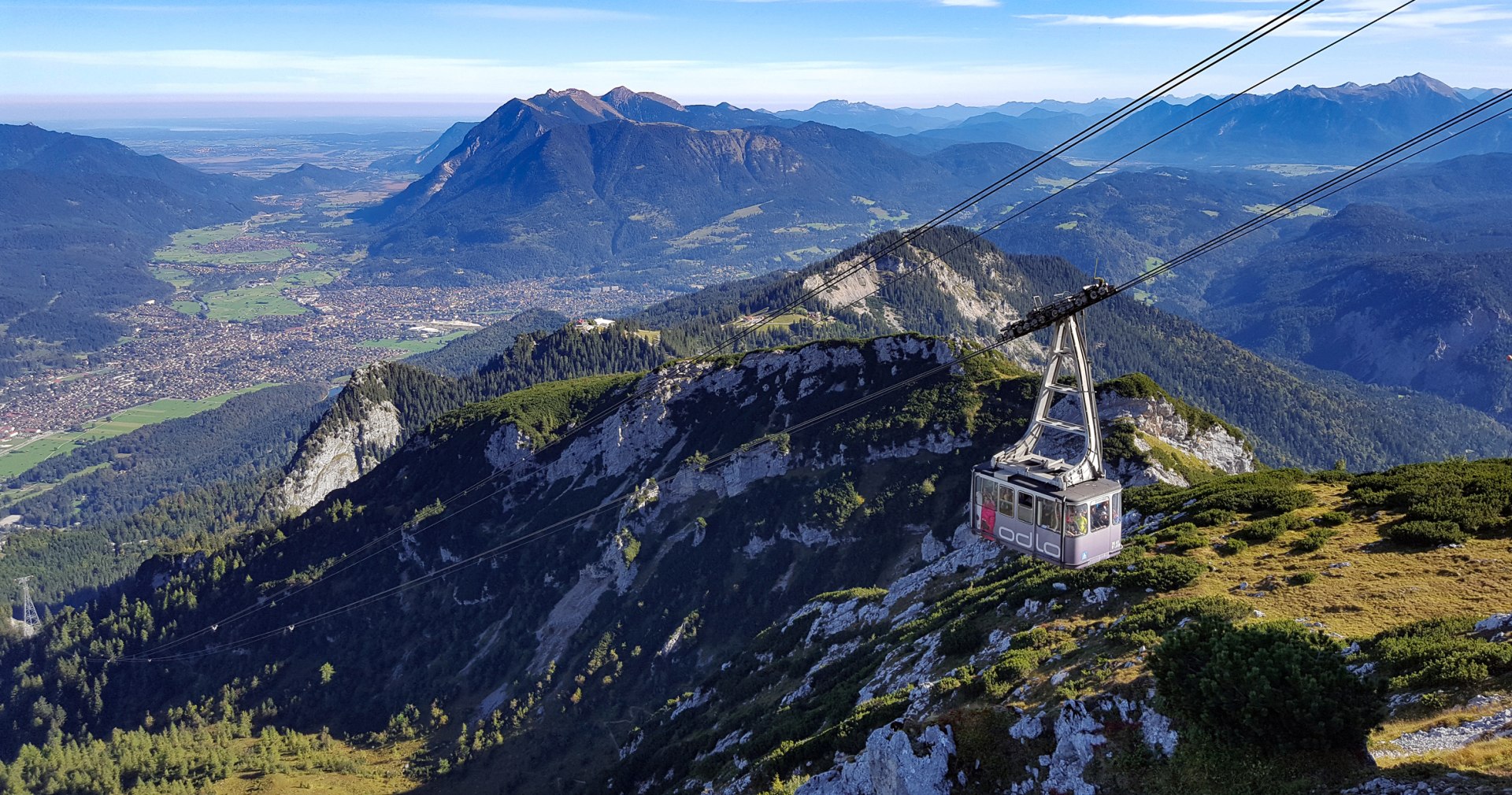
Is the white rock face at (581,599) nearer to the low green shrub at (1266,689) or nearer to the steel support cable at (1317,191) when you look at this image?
the low green shrub at (1266,689)

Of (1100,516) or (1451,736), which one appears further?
(1100,516)

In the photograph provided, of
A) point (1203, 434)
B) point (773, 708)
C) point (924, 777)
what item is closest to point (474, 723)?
point (773, 708)

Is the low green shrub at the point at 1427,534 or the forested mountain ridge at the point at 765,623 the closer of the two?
the forested mountain ridge at the point at 765,623

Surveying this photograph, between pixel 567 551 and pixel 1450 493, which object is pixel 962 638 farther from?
pixel 567 551

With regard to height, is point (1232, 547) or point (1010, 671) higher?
point (1232, 547)

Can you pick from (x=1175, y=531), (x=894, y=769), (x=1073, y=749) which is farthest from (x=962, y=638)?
(x=1073, y=749)

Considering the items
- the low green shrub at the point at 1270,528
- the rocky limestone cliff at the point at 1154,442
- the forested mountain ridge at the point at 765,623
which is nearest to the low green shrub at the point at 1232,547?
the forested mountain ridge at the point at 765,623
